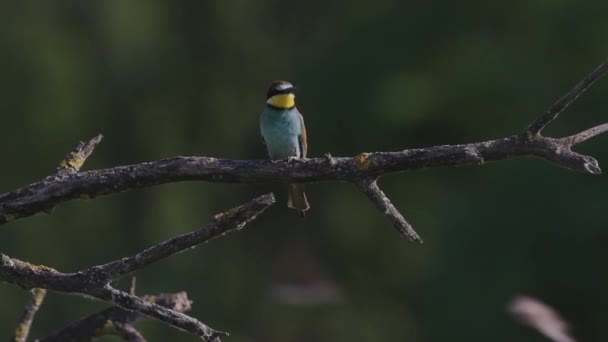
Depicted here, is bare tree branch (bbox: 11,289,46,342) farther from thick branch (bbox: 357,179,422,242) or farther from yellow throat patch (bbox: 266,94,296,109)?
yellow throat patch (bbox: 266,94,296,109)

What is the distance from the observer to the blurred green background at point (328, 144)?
28.6ft

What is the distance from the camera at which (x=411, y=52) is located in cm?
1070

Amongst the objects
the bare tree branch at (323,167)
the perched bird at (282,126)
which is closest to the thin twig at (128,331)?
the bare tree branch at (323,167)

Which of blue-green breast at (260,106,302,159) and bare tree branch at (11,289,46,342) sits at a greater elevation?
blue-green breast at (260,106,302,159)

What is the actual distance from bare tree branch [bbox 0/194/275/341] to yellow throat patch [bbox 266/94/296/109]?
231 centimetres

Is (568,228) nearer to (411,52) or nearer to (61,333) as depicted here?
(411,52)

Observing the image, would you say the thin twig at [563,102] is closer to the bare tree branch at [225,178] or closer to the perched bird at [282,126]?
the bare tree branch at [225,178]

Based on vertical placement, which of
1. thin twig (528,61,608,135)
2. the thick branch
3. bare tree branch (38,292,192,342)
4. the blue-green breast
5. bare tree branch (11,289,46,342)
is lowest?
the thick branch

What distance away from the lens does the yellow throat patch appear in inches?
211

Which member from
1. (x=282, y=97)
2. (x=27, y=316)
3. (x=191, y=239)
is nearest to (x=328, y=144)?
(x=282, y=97)

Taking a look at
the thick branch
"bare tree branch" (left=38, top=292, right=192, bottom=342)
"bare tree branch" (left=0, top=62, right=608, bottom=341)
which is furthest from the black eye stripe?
the thick branch

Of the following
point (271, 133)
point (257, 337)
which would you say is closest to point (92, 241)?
point (257, 337)

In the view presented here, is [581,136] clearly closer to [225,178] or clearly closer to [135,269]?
[225,178]

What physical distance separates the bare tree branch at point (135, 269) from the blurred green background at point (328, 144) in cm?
495
